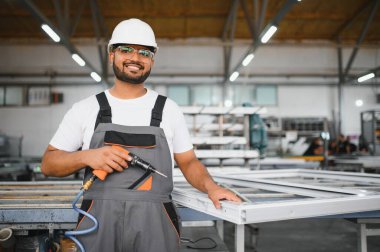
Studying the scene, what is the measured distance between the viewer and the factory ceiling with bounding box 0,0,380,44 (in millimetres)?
9727

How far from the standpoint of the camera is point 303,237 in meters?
4.35

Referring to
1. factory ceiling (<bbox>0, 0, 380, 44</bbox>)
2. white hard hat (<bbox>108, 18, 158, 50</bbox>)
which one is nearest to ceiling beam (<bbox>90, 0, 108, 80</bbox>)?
factory ceiling (<bbox>0, 0, 380, 44</bbox>)

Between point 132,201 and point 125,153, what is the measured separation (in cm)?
19

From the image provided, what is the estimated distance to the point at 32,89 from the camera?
1162 centimetres

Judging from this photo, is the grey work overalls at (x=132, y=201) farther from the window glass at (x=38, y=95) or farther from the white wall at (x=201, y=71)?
the window glass at (x=38, y=95)

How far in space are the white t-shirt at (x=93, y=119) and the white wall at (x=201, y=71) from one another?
1057 cm

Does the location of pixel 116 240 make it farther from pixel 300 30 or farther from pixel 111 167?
pixel 300 30

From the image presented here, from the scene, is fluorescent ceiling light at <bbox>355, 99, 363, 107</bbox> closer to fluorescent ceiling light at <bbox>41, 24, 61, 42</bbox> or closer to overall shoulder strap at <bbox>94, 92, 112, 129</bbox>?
fluorescent ceiling light at <bbox>41, 24, 61, 42</bbox>

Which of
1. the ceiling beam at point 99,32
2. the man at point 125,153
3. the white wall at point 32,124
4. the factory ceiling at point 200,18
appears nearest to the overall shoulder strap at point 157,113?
the man at point 125,153

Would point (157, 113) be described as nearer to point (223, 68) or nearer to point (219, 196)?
point (219, 196)

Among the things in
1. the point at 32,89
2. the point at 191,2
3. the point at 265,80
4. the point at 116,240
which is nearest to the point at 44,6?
the point at 32,89

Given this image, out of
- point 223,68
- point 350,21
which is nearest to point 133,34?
point 223,68

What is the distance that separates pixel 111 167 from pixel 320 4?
10.5 meters

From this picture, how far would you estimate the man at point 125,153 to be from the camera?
1229mm
